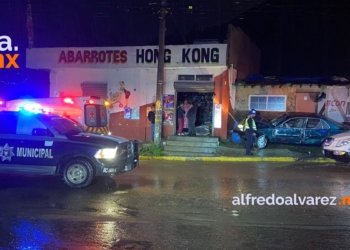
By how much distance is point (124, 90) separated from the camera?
18062mm

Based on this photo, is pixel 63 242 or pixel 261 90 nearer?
pixel 63 242

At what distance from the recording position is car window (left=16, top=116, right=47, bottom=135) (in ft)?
29.1

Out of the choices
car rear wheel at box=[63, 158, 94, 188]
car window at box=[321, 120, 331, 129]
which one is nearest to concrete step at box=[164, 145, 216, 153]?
car window at box=[321, 120, 331, 129]

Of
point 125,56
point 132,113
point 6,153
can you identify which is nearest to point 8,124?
point 6,153

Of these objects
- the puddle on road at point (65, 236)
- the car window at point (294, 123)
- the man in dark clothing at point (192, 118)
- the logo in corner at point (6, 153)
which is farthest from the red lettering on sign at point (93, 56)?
the puddle on road at point (65, 236)

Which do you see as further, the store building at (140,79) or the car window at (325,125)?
the store building at (140,79)

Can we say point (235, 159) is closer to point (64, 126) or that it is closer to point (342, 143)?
point (342, 143)

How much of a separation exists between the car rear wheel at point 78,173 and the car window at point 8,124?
160 centimetres

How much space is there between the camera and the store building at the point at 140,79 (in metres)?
17.0

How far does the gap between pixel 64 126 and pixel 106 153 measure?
5.18ft

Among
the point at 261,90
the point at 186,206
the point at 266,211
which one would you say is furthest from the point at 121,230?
the point at 261,90

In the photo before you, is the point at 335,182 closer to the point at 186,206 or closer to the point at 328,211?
the point at 328,211

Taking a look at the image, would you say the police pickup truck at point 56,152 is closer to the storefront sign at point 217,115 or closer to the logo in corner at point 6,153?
the logo in corner at point 6,153

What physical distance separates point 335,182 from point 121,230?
6107mm
